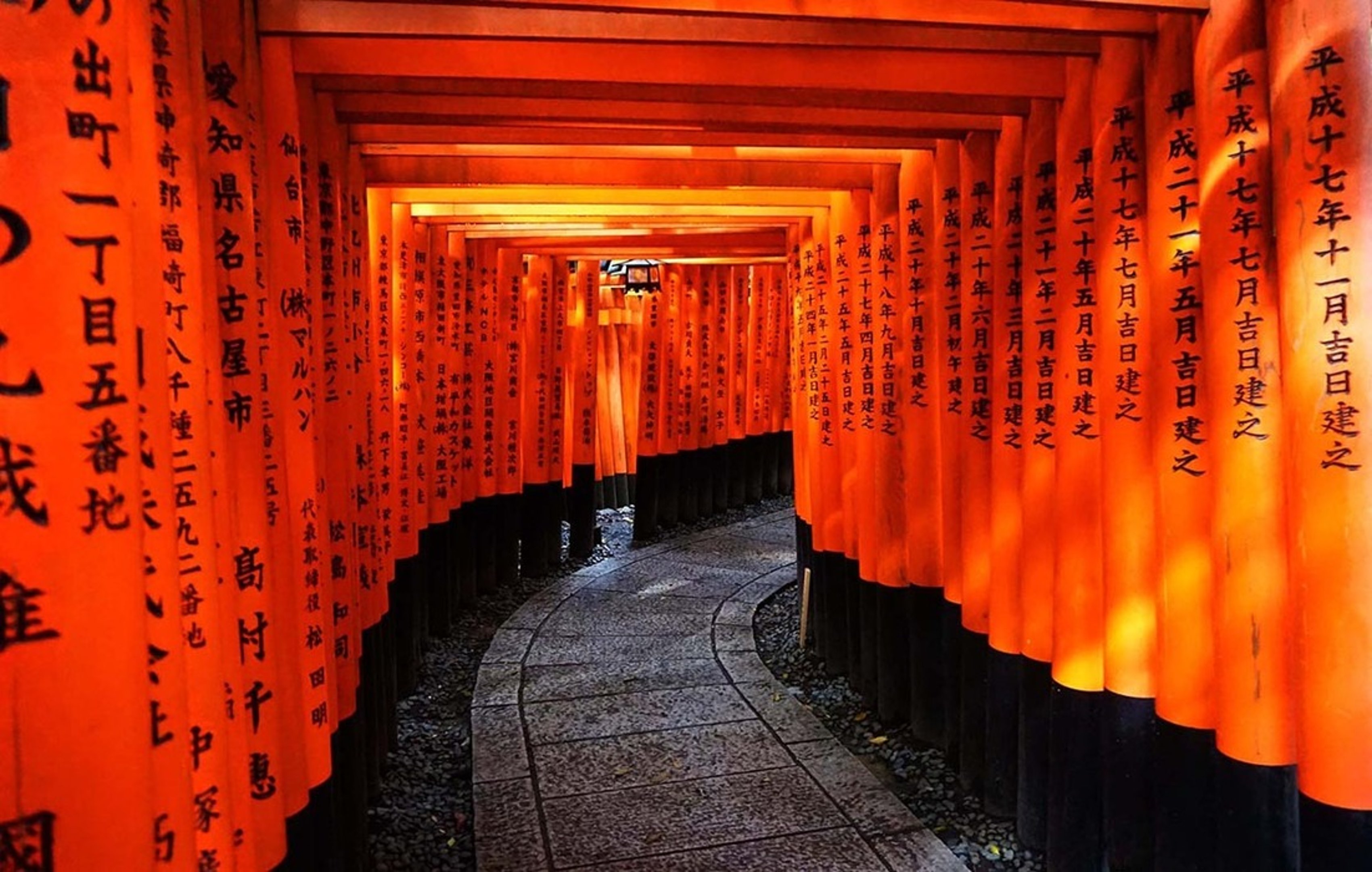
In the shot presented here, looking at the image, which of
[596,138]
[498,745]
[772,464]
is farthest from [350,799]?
[772,464]

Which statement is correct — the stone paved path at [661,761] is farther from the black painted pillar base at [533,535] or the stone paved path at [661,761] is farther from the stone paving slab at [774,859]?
the black painted pillar base at [533,535]

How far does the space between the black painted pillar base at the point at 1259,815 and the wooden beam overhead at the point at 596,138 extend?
313 cm

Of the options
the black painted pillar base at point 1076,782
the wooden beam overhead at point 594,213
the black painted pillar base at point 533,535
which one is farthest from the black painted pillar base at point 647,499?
the black painted pillar base at point 1076,782

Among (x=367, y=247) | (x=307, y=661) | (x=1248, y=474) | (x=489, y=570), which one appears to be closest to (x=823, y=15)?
(x=1248, y=474)

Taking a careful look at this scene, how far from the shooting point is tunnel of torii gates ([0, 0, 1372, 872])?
151cm

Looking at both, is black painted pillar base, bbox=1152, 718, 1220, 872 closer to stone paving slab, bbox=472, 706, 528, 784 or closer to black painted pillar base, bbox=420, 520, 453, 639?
stone paving slab, bbox=472, 706, 528, 784

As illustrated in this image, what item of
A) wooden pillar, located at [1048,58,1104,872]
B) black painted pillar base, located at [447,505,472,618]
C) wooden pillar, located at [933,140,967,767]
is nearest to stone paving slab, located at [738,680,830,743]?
wooden pillar, located at [933,140,967,767]

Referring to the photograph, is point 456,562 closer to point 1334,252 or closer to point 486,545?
point 486,545

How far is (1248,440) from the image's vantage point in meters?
2.82

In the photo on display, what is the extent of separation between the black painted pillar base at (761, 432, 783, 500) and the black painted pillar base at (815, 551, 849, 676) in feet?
23.3

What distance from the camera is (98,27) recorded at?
59.8 inches

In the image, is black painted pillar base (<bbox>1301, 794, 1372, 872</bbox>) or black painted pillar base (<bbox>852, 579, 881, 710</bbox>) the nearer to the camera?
black painted pillar base (<bbox>1301, 794, 1372, 872</bbox>)

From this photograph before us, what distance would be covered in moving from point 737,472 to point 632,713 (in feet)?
24.9

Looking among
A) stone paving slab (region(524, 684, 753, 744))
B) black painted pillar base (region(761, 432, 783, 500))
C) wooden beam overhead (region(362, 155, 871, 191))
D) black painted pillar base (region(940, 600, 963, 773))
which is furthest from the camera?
black painted pillar base (region(761, 432, 783, 500))
